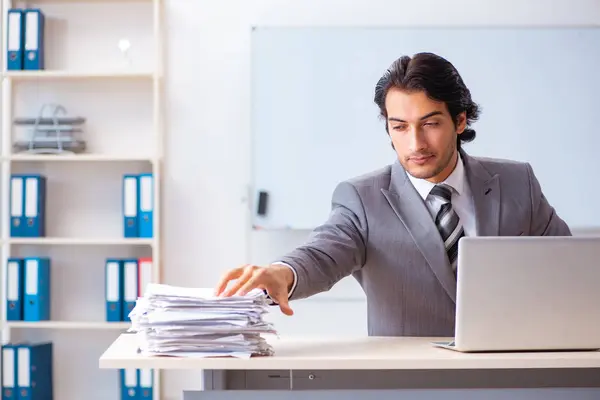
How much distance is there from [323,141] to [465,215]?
5.92ft

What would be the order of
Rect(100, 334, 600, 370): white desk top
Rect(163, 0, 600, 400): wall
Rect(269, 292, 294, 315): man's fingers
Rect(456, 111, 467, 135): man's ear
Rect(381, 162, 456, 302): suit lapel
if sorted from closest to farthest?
Rect(100, 334, 600, 370): white desk top
Rect(269, 292, 294, 315): man's fingers
Rect(381, 162, 456, 302): suit lapel
Rect(456, 111, 467, 135): man's ear
Rect(163, 0, 600, 400): wall

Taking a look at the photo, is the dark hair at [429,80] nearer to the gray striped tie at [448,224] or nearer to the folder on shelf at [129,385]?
the gray striped tie at [448,224]

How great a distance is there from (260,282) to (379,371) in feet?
1.07

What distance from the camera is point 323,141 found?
13.4 feet

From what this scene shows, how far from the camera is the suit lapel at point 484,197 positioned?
90.5 inches

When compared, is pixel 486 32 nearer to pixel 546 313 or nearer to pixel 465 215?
pixel 465 215

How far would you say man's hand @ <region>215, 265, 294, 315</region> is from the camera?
1.73 meters

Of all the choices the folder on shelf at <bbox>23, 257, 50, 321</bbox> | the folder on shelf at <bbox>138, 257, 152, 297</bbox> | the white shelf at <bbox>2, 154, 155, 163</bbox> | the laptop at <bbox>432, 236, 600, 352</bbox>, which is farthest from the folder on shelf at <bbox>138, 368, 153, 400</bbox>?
the laptop at <bbox>432, 236, 600, 352</bbox>

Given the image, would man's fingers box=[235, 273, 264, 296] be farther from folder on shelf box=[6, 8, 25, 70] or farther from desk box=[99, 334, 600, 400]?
folder on shelf box=[6, 8, 25, 70]

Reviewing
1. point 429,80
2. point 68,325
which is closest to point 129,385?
point 68,325

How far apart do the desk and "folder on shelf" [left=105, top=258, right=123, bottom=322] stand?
81.8 inches

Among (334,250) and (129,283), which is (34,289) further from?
(334,250)

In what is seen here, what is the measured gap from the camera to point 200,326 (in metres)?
1.66

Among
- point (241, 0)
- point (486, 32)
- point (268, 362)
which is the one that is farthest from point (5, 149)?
point (268, 362)
